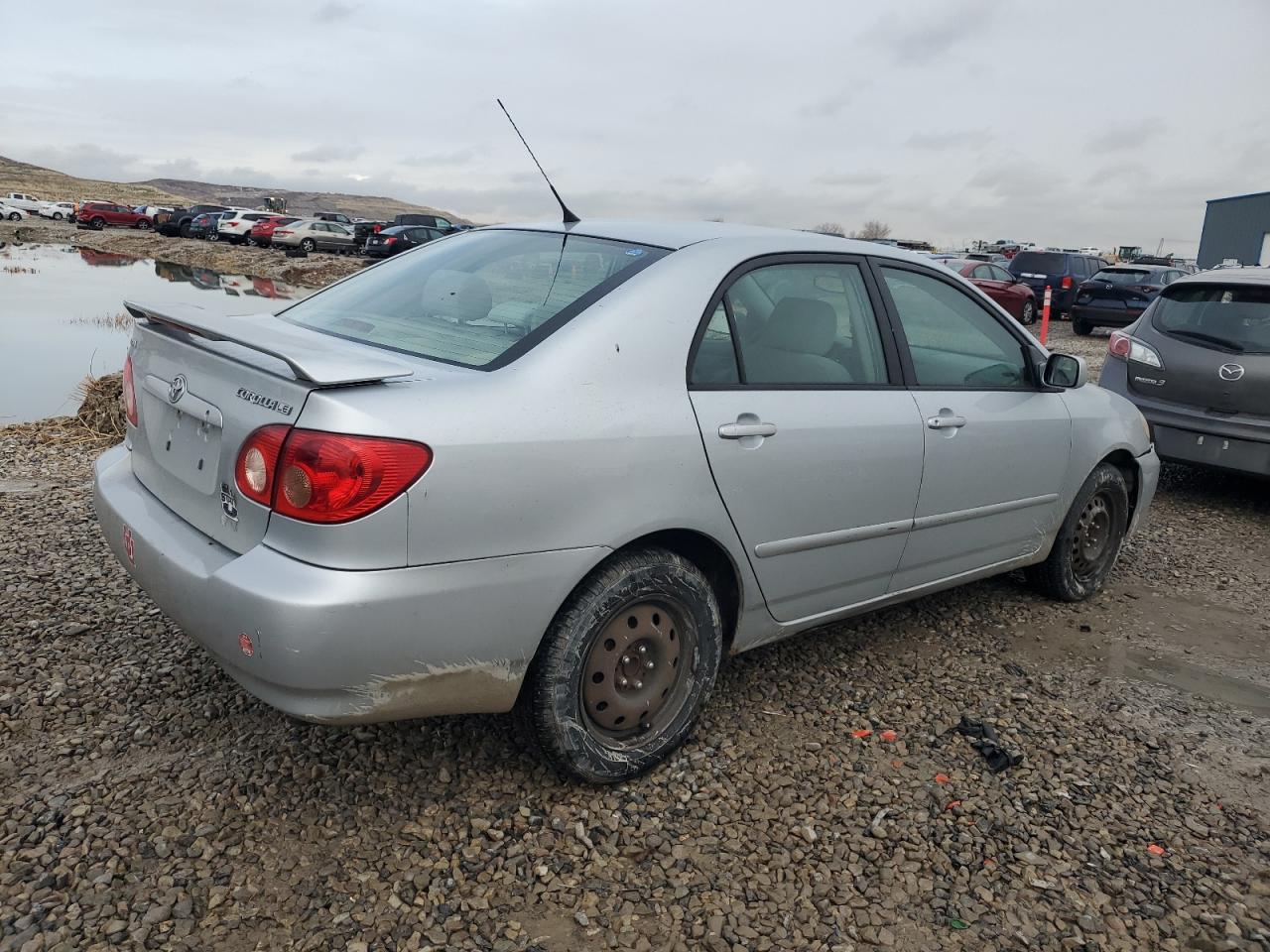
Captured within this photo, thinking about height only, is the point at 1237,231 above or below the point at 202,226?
above

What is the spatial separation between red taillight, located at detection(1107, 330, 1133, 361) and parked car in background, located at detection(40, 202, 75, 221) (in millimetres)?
61074

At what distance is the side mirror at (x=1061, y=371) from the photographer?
161 inches

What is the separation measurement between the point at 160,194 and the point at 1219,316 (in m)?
123

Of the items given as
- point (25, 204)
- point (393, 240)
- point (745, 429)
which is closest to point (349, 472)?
point (745, 429)

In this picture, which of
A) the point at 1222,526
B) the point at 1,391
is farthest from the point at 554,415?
the point at 1,391

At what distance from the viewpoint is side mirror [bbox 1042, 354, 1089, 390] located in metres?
4.08

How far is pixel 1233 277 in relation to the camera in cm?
659

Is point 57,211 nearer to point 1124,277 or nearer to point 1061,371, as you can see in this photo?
point 1124,277

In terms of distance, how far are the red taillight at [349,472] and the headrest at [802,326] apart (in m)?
1.35

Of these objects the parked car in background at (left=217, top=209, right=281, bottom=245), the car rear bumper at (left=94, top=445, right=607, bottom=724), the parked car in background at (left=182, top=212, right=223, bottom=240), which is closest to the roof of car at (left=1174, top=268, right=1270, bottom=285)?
the car rear bumper at (left=94, top=445, right=607, bottom=724)

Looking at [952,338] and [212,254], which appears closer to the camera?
[952,338]

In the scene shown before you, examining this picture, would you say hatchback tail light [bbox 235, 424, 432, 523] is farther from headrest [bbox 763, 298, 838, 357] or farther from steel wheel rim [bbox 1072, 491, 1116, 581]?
steel wheel rim [bbox 1072, 491, 1116, 581]

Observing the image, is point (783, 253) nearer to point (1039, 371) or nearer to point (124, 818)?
point (1039, 371)

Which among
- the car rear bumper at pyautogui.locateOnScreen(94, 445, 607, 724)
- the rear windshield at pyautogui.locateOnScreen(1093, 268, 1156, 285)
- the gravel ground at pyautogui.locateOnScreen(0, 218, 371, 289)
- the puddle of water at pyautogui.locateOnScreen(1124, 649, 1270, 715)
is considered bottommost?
the puddle of water at pyautogui.locateOnScreen(1124, 649, 1270, 715)
